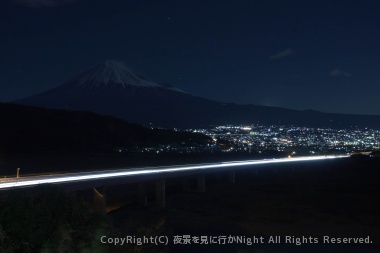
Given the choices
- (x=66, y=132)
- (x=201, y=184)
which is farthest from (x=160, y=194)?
(x=66, y=132)

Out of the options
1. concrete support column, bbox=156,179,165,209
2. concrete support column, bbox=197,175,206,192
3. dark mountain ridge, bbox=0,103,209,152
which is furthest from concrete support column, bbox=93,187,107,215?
dark mountain ridge, bbox=0,103,209,152

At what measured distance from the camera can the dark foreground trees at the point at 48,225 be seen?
49.1 feet

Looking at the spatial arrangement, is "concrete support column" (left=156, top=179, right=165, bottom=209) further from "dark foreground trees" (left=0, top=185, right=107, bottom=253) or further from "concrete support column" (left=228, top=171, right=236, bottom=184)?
"dark foreground trees" (left=0, top=185, right=107, bottom=253)

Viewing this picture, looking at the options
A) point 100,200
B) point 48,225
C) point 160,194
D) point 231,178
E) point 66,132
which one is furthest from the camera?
point 66,132

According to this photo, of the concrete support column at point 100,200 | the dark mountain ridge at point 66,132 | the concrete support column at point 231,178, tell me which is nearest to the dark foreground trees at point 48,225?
the concrete support column at point 100,200

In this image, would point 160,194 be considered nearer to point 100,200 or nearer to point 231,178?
point 100,200

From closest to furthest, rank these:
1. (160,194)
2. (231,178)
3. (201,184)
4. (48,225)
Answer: (48,225) < (160,194) < (201,184) < (231,178)

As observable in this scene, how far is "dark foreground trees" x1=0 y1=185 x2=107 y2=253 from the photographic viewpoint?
1496 centimetres

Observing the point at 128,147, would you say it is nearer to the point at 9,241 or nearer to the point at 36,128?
the point at 36,128

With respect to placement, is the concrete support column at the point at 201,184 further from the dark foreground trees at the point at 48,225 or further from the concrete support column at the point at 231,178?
the dark foreground trees at the point at 48,225

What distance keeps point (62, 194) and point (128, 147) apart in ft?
293

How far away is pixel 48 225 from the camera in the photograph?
15.5 meters

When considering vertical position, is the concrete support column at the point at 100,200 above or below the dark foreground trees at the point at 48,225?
below

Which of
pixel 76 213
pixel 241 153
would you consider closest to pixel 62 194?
pixel 76 213
